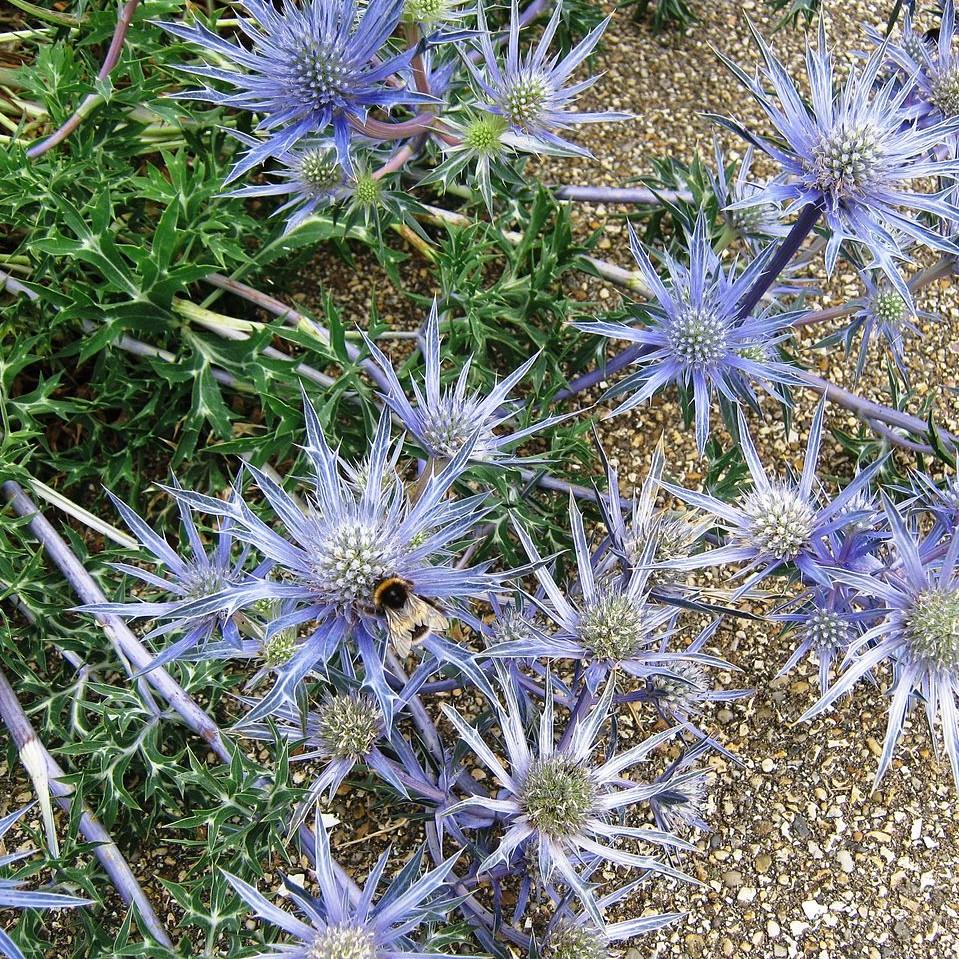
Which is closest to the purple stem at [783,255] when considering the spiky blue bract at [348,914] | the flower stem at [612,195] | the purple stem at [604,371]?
the purple stem at [604,371]

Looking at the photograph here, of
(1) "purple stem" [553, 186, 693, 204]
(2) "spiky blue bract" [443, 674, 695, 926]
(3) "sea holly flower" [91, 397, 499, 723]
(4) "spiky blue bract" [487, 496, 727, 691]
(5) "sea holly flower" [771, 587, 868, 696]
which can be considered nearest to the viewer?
(3) "sea holly flower" [91, 397, 499, 723]

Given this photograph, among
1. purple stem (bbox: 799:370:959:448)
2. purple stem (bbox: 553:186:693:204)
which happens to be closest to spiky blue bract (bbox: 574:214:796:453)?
purple stem (bbox: 799:370:959:448)

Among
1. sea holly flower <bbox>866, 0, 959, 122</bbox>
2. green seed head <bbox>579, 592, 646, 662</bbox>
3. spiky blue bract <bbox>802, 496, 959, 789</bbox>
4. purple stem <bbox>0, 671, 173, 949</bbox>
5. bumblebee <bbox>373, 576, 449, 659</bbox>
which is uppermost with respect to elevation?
sea holly flower <bbox>866, 0, 959, 122</bbox>

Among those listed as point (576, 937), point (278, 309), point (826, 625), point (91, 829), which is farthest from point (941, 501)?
point (91, 829)

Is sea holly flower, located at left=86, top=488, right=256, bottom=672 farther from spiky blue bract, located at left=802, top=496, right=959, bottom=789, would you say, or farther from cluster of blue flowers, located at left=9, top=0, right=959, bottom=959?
spiky blue bract, located at left=802, top=496, right=959, bottom=789

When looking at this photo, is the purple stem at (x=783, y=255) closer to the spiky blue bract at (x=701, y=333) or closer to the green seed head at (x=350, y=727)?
the spiky blue bract at (x=701, y=333)

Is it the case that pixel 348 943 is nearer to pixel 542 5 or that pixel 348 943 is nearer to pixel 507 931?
pixel 507 931

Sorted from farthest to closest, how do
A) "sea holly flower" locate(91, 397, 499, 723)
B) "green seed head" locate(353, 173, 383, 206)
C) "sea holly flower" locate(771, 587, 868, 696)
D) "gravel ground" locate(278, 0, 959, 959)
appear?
"gravel ground" locate(278, 0, 959, 959) → "green seed head" locate(353, 173, 383, 206) → "sea holly flower" locate(771, 587, 868, 696) → "sea holly flower" locate(91, 397, 499, 723)

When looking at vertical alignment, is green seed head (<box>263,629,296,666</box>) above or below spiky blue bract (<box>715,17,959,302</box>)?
below

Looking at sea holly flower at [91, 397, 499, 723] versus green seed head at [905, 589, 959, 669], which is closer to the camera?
sea holly flower at [91, 397, 499, 723]
